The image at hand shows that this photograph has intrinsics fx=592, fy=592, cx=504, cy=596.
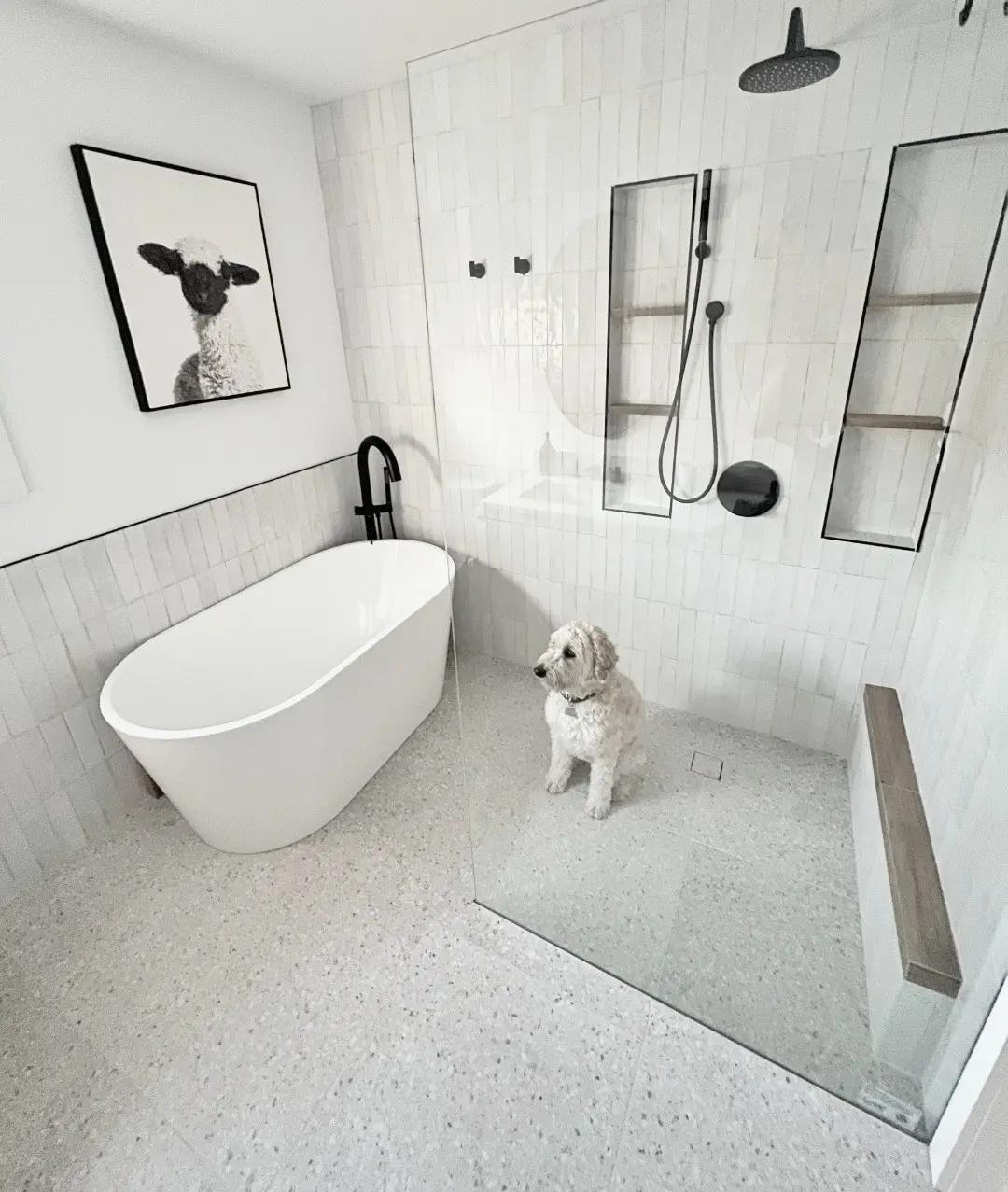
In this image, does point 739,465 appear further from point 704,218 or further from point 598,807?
point 598,807

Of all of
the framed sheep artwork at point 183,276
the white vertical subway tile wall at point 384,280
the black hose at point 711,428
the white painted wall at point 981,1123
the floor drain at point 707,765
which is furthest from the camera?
the white vertical subway tile wall at point 384,280

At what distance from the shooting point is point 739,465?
2.08m

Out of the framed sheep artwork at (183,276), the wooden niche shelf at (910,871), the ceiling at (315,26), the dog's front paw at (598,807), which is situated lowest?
the dog's front paw at (598,807)

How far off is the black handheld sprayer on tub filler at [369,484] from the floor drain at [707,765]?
5.84 feet

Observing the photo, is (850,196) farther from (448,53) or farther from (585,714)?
(585,714)

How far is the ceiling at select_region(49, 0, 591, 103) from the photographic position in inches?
67.2

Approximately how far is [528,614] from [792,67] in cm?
199


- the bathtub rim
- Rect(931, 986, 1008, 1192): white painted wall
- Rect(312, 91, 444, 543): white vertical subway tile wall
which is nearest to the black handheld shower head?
Rect(312, 91, 444, 543): white vertical subway tile wall

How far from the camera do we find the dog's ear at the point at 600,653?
1838 mm

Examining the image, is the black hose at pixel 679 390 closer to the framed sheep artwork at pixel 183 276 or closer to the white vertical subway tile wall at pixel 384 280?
the white vertical subway tile wall at pixel 384 280

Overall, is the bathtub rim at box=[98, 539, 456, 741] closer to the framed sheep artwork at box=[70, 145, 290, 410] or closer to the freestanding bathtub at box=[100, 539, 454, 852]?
the freestanding bathtub at box=[100, 539, 454, 852]

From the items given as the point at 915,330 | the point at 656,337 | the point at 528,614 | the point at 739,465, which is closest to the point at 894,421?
the point at 915,330

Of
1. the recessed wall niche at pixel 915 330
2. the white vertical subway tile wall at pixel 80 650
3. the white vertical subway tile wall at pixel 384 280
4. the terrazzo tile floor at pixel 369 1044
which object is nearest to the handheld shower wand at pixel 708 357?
the recessed wall niche at pixel 915 330

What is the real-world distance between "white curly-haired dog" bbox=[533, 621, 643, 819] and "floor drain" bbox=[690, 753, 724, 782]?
0.29 metres
